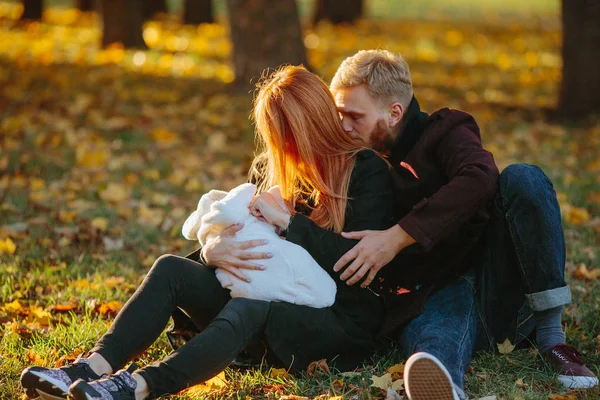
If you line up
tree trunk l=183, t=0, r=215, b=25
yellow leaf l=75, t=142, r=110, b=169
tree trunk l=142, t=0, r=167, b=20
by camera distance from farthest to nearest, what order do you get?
tree trunk l=142, t=0, r=167, b=20 → tree trunk l=183, t=0, r=215, b=25 → yellow leaf l=75, t=142, r=110, b=169

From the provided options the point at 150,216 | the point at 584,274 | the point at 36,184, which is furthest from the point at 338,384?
the point at 36,184

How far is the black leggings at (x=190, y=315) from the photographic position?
2572 mm

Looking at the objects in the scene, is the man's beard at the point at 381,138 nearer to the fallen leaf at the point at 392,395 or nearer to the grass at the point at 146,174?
the grass at the point at 146,174

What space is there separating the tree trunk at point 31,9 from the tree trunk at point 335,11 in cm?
586

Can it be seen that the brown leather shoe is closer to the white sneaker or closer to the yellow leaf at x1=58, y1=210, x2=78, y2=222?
the white sneaker

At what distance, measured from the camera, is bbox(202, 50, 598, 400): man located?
2.89 metres

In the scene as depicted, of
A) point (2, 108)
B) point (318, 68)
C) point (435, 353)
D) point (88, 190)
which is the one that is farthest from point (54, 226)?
point (318, 68)

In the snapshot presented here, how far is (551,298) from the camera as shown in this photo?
9.73 ft

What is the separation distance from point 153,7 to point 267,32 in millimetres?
11065

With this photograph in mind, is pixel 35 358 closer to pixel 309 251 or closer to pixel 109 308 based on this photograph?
pixel 109 308

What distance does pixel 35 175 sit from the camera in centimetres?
600

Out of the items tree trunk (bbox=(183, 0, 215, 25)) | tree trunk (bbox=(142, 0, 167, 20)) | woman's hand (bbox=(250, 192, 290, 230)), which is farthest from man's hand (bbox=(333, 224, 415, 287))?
tree trunk (bbox=(142, 0, 167, 20))

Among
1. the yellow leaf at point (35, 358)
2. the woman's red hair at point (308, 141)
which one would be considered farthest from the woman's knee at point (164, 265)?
the yellow leaf at point (35, 358)

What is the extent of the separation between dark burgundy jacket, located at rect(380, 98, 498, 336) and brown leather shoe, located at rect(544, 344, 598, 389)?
1.50 feet
